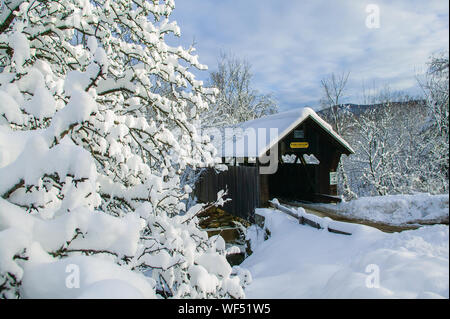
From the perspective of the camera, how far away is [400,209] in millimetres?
3645

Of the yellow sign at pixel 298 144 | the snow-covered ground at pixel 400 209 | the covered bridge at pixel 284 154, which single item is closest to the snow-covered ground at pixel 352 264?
the snow-covered ground at pixel 400 209

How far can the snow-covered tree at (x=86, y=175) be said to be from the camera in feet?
5.27

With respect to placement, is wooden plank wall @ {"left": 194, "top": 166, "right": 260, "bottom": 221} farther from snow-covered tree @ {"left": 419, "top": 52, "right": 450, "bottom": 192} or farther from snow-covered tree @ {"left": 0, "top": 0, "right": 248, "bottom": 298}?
snow-covered tree @ {"left": 419, "top": 52, "right": 450, "bottom": 192}

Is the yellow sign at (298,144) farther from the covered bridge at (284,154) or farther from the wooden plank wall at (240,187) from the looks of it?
the wooden plank wall at (240,187)

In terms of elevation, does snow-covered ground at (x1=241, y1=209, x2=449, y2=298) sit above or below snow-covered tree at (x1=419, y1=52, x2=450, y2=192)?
below

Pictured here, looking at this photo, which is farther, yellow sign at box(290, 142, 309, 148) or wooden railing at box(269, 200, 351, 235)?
yellow sign at box(290, 142, 309, 148)

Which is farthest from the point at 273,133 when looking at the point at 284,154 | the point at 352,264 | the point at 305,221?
the point at 352,264

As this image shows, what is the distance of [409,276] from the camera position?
2.41 metres

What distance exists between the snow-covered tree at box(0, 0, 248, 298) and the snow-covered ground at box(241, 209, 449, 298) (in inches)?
52.7

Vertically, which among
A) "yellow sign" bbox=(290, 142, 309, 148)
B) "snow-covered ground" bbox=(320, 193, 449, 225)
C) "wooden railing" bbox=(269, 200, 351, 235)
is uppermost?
"yellow sign" bbox=(290, 142, 309, 148)

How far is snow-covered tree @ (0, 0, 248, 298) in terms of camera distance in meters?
1.61

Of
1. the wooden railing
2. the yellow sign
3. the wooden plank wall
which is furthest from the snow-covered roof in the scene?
the wooden railing
